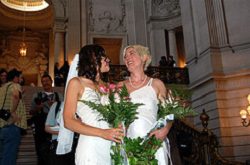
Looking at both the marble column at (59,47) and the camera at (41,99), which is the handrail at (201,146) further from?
the marble column at (59,47)

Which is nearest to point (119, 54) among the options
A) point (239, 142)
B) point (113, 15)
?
point (113, 15)

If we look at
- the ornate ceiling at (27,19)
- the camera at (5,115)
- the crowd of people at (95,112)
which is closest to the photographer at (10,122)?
the camera at (5,115)

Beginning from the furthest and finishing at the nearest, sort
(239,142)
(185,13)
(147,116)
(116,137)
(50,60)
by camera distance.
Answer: (50,60)
(185,13)
(239,142)
(147,116)
(116,137)

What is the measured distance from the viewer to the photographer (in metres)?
4.66

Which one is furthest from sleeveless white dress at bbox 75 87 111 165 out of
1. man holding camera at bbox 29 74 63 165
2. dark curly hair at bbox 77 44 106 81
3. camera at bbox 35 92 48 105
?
camera at bbox 35 92 48 105

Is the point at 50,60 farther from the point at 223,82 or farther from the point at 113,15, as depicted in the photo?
the point at 223,82

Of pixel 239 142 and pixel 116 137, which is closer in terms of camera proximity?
pixel 116 137

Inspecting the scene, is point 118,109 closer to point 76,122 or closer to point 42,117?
point 76,122

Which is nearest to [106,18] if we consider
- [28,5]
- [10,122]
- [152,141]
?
[28,5]

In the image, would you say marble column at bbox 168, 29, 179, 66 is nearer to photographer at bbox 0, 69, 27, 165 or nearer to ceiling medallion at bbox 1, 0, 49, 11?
ceiling medallion at bbox 1, 0, 49, 11

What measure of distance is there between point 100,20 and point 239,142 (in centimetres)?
1203

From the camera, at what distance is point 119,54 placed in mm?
20406

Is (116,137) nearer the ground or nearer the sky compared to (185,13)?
nearer the ground


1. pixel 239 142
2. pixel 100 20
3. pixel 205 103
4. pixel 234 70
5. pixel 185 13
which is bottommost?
pixel 239 142
